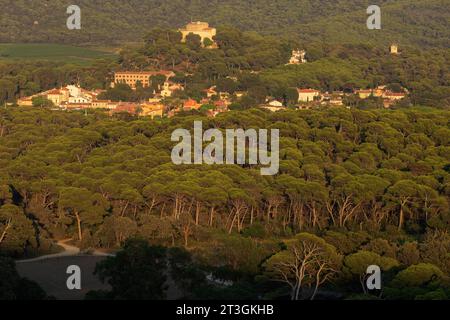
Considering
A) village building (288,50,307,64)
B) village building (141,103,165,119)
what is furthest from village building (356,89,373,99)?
village building (141,103,165,119)

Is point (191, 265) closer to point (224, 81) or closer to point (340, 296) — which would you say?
point (340, 296)

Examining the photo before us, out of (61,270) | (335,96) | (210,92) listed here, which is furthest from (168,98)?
(61,270)

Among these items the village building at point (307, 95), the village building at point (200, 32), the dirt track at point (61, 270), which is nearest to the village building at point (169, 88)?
the village building at point (307, 95)

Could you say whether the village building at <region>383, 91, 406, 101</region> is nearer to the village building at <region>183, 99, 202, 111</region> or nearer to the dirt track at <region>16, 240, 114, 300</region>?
the village building at <region>183, 99, 202, 111</region>

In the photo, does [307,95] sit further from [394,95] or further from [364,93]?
[394,95]

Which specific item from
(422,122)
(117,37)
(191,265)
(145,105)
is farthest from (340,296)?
(117,37)

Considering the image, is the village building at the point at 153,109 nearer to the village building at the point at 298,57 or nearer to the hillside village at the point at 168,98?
the hillside village at the point at 168,98
